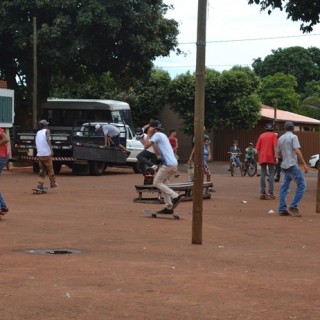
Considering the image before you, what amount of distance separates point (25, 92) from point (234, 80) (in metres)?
14.2

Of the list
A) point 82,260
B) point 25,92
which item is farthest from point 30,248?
point 25,92

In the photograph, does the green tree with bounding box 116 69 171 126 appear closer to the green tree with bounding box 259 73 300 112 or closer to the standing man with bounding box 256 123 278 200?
the green tree with bounding box 259 73 300 112

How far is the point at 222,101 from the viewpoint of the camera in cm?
4709

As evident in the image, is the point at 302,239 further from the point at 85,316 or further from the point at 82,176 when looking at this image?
the point at 82,176

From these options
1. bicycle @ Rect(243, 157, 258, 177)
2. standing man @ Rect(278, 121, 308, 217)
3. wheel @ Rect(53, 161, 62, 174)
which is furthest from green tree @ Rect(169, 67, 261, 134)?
standing man @ Rect(278, 121, 308, 217)

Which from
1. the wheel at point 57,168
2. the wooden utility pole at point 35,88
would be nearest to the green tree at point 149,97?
the wooden utility pole at point 35,88

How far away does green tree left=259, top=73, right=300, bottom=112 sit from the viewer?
74.5m

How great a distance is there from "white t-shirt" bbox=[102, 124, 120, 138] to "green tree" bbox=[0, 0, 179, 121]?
182 inches

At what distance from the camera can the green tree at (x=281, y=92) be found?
7450 cm

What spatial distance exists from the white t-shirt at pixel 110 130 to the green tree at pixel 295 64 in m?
58.3

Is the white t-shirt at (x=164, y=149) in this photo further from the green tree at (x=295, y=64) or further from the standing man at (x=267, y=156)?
the green tree at (x=295, y=64)

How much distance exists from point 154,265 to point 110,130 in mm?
20078

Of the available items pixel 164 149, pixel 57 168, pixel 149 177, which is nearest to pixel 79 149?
pixel 57 168

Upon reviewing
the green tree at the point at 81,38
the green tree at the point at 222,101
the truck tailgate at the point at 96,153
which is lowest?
the truck tailgate at the point at 96,153
